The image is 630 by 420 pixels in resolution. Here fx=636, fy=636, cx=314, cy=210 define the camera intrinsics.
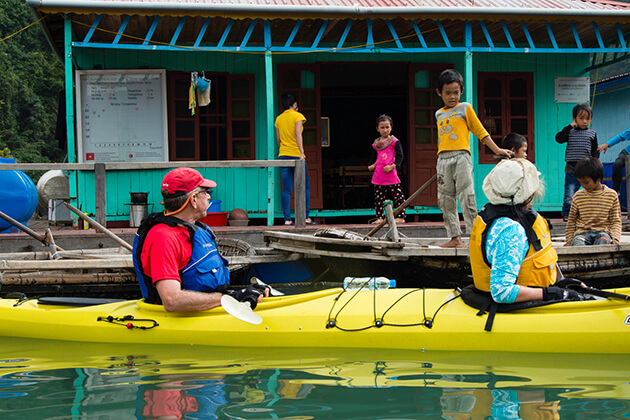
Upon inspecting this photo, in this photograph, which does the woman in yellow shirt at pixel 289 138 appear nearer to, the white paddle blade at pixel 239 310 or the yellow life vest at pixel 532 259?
the white paddle blade at pixel 239 310

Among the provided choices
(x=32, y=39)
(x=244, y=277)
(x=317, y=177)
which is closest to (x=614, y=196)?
(x=244, y=277)

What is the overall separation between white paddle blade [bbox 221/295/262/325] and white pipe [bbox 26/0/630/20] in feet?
16.6

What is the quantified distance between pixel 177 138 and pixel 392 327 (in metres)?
6.39

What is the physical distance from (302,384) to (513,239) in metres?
1.45

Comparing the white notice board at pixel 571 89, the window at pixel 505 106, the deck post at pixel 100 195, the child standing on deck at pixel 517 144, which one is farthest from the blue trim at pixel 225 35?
the white notice board at pixel 571 89

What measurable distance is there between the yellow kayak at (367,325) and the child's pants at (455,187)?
2136 mm

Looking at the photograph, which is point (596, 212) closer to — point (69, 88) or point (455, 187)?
point (455, 187)

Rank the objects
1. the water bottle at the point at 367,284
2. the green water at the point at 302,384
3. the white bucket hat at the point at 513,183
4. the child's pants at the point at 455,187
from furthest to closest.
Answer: the child's pants at the point at 455,187 < the water bottle at the point at 367,284 < the white bucket hat at the point at 513,183 < the green water at the point at 302,384

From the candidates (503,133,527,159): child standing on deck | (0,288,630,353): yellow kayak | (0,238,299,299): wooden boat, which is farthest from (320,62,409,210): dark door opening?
(0,288,630,353): yellow kayak

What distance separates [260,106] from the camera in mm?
9898

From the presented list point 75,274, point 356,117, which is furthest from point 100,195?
point 356,117

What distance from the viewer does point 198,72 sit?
9586mm

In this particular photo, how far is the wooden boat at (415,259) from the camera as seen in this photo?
6.08 m

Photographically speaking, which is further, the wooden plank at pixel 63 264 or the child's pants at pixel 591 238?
the child's pants at pixel 591 238
